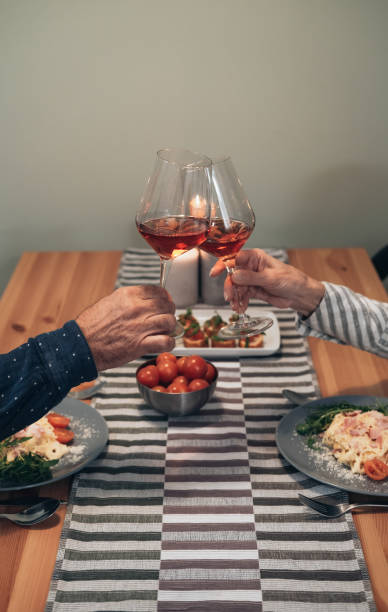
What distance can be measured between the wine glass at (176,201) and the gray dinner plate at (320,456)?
1.67ft

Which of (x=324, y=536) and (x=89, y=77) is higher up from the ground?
(x=89, y=77)

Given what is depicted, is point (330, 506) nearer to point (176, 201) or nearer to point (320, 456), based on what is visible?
point (320, 456)

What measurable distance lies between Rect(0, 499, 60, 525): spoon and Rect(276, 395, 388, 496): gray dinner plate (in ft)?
1.53

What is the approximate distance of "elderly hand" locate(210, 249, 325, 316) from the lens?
56.4 inches

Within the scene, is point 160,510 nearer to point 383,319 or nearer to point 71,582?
point 71,582

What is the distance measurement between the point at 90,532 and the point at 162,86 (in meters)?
1.92

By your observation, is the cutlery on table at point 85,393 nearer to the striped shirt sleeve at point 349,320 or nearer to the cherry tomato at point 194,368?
the cherry tomato at point 194,368

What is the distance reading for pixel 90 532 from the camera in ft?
3.74

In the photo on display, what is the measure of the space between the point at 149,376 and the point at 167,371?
0.14ft

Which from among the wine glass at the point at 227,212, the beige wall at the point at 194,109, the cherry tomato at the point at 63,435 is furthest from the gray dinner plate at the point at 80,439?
the beige wall at the point at 194,109

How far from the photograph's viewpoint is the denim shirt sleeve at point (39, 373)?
42.1 inches

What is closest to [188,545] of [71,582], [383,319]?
[71,582]

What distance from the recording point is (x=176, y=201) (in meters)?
1.06

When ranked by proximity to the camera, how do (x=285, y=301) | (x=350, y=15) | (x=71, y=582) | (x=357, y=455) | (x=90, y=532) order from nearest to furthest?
(x=71, y=582) < (x=90, y=532) < (x=357, y=455) < (x=285, y=301) < (x=350, y=15)
